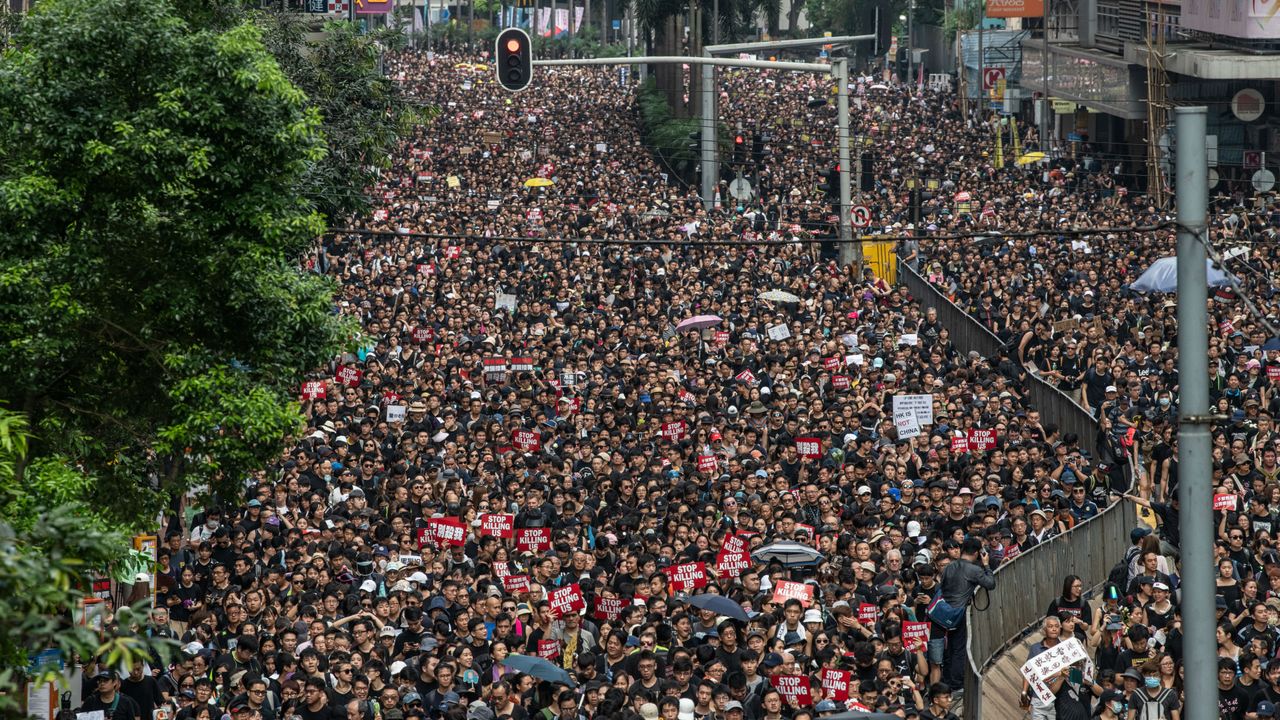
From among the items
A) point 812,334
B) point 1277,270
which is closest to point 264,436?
point 812,334

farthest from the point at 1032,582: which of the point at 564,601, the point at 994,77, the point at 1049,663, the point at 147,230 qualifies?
the point at 994,77

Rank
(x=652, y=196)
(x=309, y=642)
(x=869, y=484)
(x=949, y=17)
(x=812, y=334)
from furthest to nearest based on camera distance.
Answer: (x=949, y=17) → (x=652, y=196) → (x=812, y=334) → (x=869, y=484) → (x=309, y=642)

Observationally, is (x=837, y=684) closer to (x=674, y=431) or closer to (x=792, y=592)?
(x=792, y=592)

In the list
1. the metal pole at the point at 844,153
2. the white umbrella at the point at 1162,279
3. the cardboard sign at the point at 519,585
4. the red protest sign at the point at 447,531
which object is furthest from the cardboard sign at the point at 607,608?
the metal pole at the point at 844,153

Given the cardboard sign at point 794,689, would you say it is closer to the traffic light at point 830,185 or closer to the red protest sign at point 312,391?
the red protest sign at point 312,391

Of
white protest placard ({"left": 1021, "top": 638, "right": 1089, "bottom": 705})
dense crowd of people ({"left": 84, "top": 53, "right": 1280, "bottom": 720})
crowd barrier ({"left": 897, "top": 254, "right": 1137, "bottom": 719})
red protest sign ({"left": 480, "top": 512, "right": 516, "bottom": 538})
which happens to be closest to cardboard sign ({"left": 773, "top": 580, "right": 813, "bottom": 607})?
dense crowd of people ({"left": 84, "top": 53, "right": 1280, "bottom": 720})

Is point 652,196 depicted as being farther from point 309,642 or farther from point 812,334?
point 309,642

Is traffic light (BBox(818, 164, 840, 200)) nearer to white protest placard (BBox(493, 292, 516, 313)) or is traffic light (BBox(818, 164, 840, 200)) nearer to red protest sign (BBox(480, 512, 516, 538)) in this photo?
white protest placard (BBox(493, 292, 516, 313))
